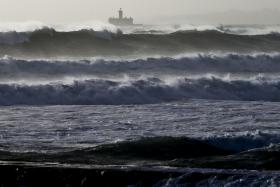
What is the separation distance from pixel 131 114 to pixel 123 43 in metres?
17.8

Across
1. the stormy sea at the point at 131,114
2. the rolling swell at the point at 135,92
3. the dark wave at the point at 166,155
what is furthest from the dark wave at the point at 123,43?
the dark wave at the point at 166,155

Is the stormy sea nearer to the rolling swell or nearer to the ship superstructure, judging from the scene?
Answer: the rolling swell

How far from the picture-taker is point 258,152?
1057 centimetres

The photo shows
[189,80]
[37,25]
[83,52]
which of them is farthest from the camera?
[37,25]

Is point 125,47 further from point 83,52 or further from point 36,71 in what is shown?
point 36,71

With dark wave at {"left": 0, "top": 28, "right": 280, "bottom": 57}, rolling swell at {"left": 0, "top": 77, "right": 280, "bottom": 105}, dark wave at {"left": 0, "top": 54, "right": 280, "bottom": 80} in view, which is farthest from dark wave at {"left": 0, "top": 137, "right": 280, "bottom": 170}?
dark wave at {"left": 0, "top": 28, "right": 280, "bottom": 57}

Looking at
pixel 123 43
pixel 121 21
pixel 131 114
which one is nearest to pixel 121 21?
pixel 121 21

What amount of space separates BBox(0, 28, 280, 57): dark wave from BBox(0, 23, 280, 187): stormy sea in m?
0.07

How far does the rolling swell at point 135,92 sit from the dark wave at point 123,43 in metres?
9.29

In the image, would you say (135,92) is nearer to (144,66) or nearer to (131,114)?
(131,114)

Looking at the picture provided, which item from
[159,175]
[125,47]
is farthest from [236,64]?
[159,175]

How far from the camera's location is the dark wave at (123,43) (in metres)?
31.0

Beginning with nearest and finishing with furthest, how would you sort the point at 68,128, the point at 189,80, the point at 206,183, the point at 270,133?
the point at 206,183, the point at 270,133, the point at 68,128, the point at 189,80

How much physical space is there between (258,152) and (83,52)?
21.5m
